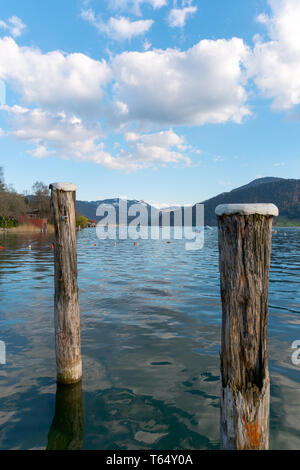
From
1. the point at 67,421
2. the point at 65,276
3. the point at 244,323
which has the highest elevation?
the point at 65,276

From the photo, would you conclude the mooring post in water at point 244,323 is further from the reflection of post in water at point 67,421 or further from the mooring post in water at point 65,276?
the mooring post in water at point 65,276

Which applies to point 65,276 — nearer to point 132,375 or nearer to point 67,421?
point 67,421

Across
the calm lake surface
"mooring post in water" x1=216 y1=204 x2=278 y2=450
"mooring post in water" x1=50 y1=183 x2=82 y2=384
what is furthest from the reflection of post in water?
"mooring post in water" x1=216 y1=204 x2=278 y2=450

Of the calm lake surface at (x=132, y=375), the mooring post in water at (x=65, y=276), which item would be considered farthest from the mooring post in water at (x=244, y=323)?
the mooring post in water at (x=65, y=276)

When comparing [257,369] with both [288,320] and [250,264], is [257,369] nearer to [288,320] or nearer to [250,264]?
[250,264]

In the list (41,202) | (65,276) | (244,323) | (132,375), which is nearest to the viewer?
(244,323)

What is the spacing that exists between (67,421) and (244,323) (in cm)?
400

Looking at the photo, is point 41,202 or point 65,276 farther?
point 41,202

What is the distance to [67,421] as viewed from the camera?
5453 mm

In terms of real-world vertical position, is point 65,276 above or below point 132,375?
above

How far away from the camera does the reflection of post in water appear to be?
4926 millimetres

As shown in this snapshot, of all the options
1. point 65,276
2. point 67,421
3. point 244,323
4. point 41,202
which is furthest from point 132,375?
point 41,202

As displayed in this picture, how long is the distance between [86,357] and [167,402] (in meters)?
2.75

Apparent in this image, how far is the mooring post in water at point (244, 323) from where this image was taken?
3.41 meters
